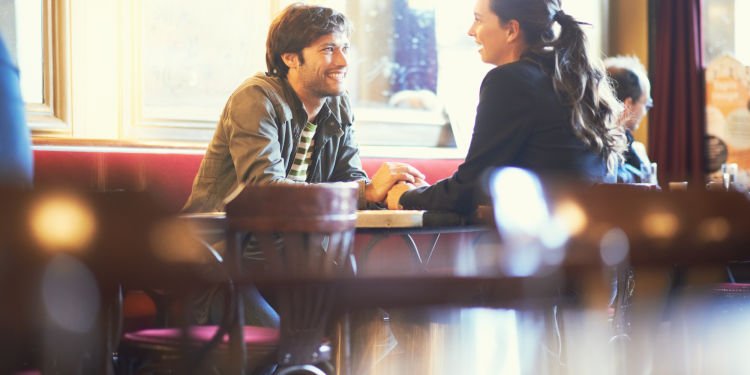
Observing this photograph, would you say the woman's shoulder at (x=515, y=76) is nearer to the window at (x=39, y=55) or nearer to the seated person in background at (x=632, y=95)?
the seated person in background at (x=632, y=95)

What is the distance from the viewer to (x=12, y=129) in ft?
5.69

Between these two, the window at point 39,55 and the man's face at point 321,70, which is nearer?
the man's face at point 321,70

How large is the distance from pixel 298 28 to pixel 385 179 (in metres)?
0.60

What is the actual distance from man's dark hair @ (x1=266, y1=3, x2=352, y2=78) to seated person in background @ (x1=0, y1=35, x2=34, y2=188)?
52.5 inches

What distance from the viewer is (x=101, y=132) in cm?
389

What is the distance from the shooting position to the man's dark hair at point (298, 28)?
10.0ft

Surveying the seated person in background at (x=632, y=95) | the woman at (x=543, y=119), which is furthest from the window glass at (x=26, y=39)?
the seated person in background at (x=632, y=95)

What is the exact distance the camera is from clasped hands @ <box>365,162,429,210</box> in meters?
2.84

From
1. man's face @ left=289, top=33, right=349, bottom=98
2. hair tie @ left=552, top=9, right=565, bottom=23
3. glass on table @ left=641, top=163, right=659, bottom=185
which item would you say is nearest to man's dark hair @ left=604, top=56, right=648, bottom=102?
glass on table @ left=641, top=163, right=659, bottom=185

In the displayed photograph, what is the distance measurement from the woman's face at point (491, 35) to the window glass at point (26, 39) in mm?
1849

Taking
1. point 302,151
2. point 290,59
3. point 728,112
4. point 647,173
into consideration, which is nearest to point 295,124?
point 302,151

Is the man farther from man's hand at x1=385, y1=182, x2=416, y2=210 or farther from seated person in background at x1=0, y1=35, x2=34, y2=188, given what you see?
seated person in background at x1=0, y1=35, x2=34, y2=188

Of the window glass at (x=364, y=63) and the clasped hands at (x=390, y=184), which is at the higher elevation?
the window glass at (x=364, y=63)

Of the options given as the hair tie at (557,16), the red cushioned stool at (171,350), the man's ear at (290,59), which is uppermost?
the hair tie at (557,16)
